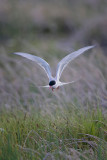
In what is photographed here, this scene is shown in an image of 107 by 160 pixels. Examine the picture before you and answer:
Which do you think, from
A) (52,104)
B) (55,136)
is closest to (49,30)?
(52,104)

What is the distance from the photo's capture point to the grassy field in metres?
2.89

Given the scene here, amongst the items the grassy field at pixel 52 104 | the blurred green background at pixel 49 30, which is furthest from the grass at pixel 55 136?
the blurred green background at pixel 49 30

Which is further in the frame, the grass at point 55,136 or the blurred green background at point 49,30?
the blurred green background at point 49,30

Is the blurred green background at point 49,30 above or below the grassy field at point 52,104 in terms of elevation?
above

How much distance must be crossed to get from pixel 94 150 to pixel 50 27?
41.1ft

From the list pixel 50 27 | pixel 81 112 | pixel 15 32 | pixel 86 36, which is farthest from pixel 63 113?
pixel 50 27

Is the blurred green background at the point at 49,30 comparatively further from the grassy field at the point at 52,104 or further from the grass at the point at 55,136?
the grass at the point at 55,136

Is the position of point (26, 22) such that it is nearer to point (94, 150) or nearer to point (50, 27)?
point (50, 27)

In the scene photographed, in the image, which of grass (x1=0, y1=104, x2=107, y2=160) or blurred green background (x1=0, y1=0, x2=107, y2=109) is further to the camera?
blurred green background (x1=0, y1=0, x2=107, y2=109)

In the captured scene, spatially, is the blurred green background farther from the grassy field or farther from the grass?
the grass

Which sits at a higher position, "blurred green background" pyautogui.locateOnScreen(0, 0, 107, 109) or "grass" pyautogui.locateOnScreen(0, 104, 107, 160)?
"blurred green background" pyautogui.locateOnScreen(0, 0, 107, 109)

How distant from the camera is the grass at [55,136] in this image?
2.79 metres

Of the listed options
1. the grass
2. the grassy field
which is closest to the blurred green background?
the grassy field

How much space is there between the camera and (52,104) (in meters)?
3.98
